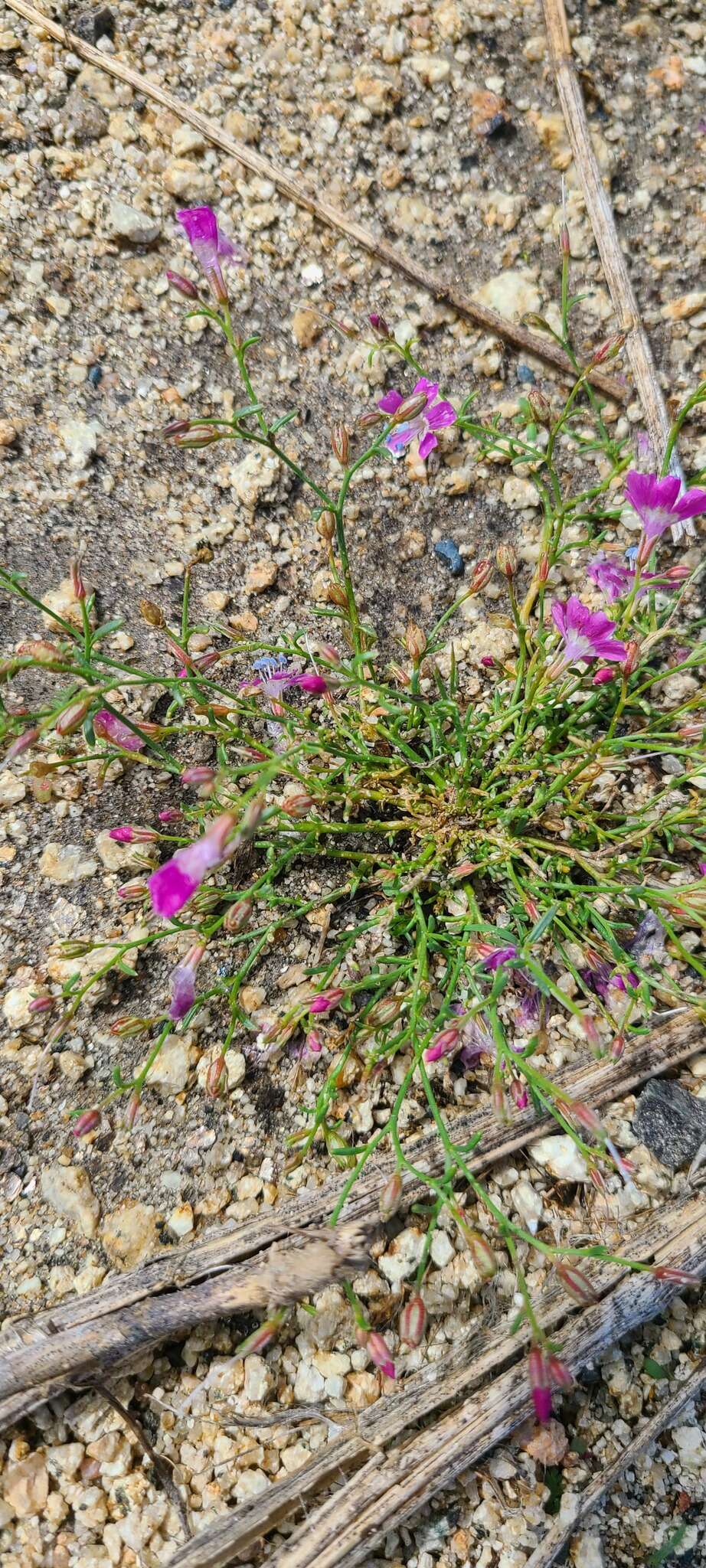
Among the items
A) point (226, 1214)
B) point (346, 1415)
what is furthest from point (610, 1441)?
point (226, 1214)

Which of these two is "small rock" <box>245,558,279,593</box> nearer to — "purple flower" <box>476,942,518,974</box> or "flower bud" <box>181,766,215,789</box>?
"flower bud" <box>181,766,215,789</box>

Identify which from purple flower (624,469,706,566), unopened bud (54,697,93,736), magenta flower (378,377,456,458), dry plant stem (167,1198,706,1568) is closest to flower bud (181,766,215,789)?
unopened bud (54,697,93,736)

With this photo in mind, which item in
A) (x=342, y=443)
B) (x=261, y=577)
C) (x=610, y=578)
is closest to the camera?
(x=342, y=443)

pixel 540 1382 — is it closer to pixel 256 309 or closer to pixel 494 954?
pixel 494 954

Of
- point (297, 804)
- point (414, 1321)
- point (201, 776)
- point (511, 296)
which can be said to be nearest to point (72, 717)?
point (201, 776)

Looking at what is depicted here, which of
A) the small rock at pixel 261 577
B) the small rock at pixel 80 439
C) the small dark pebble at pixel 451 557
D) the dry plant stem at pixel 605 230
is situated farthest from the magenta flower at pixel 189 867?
the dry plant stem at pixel 605 230

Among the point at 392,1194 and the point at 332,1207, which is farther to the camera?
the point at 332,1207
